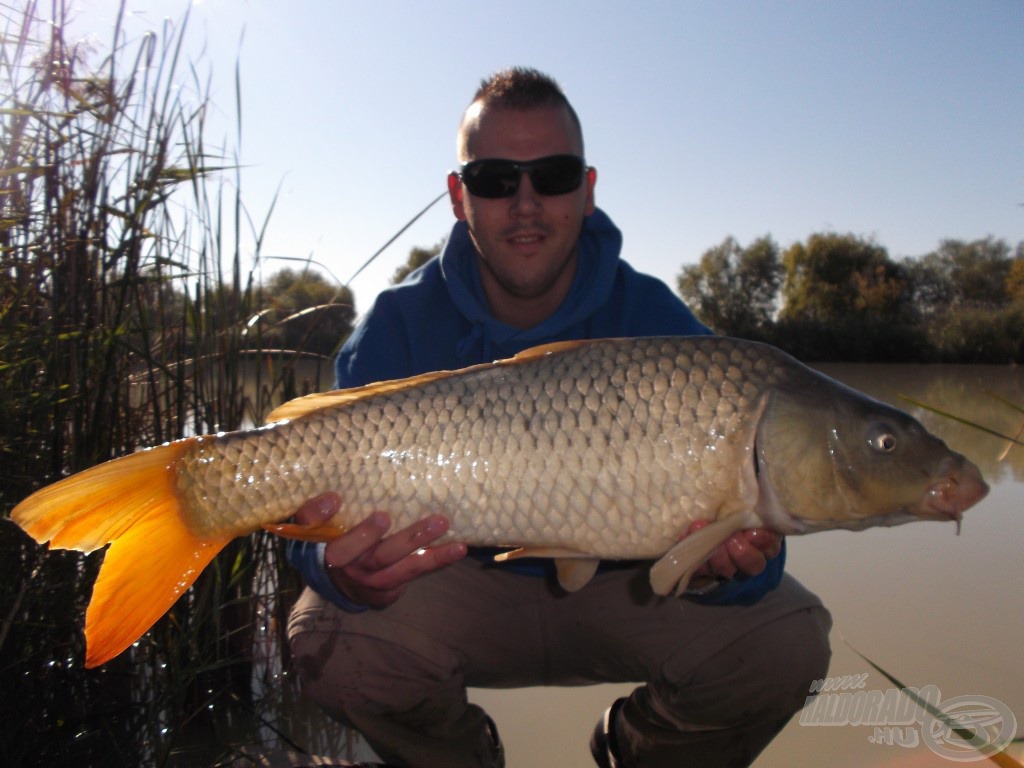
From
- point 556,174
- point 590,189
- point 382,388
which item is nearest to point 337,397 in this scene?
point 382,388

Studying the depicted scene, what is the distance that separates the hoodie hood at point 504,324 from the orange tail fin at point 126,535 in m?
0.90

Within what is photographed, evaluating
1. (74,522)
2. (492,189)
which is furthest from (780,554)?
(74,522)

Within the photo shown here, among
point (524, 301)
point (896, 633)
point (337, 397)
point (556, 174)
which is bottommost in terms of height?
point (896, 633)

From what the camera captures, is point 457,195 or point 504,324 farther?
point 457,195

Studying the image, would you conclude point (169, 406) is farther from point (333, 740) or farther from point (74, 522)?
point (333, 740)

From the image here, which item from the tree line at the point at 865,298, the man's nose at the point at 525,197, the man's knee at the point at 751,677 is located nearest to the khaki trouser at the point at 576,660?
the man's knee at the point at 751,677

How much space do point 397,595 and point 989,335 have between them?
1645cm

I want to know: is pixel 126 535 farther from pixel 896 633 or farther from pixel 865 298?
pixel 865 298

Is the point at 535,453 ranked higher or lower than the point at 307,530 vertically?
higher

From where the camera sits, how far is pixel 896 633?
2.59 meters

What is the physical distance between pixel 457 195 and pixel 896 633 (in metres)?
2.11

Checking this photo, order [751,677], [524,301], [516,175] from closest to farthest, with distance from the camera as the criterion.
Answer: [751,677], [516,175], [524,301]

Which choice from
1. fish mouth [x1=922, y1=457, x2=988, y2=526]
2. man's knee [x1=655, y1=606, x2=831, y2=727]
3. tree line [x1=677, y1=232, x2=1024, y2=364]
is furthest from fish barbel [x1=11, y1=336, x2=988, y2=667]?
tree line [x1=677, y1=232, x2=1024, y2=364]

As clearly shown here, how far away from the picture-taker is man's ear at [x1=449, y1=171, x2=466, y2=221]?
221cm
